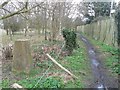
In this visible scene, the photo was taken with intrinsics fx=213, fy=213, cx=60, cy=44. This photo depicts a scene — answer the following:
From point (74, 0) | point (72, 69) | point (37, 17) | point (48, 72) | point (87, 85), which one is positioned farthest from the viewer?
point (74, 0)

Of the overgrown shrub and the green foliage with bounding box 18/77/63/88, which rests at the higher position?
the overgrown shrub

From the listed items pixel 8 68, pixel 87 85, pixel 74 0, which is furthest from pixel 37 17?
pixel 87 85

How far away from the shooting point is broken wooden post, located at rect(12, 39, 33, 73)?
27.2 feet

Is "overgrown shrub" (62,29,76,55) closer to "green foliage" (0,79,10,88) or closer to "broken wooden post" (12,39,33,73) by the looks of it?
"broken wooden post" (12,39,33,73)

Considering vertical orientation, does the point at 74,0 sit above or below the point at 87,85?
above

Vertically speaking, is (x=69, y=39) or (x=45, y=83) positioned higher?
(x=69, y=39)

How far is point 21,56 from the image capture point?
8.33m

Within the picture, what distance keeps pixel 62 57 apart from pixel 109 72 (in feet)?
9.31

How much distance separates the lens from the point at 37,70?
8531mm

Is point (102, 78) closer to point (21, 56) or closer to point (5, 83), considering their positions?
point (21, 56)

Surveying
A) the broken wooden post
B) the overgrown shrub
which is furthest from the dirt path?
the broken wooden post

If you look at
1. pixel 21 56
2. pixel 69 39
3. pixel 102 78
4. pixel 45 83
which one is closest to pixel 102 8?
pixel 69 39

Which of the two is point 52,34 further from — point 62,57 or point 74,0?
point 62,57

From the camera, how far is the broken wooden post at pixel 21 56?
830 centimetres
